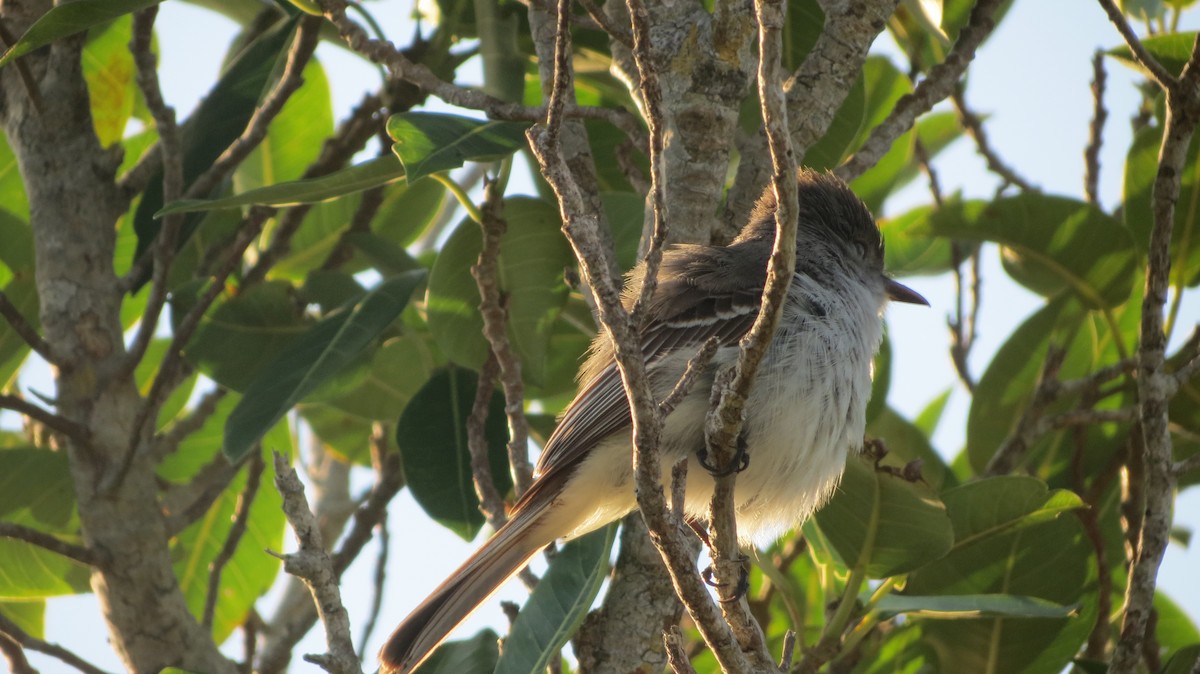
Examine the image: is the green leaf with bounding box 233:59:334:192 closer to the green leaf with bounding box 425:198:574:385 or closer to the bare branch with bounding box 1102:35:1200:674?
the green leaf with bounding box 425:198:574:385

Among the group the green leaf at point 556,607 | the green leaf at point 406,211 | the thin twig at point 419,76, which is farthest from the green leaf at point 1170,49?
the green leaf at point 406,211

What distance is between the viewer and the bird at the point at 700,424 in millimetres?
3619

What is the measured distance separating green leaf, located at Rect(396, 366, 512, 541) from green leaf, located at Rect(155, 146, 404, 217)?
956 mm

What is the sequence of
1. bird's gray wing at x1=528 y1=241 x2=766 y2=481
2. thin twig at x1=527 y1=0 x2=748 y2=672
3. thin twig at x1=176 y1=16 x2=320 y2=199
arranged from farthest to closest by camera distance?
thin twig at x1=176 y1=16 x2=320 y2=199 → bird's gray wing at x1=528 y1=241 x2=766 y2=481 → thin twig at x1=527 y1=0 x2=748 y2=672

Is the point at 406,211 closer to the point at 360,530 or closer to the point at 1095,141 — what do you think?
the point at 360,530

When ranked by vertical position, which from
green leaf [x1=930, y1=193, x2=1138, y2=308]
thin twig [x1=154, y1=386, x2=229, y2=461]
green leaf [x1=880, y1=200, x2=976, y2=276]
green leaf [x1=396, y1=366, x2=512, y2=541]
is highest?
thin twig [x1=154, y1=386, x2=229, y2=461]

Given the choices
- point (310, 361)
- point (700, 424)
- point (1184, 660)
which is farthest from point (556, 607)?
point (1184, 660)

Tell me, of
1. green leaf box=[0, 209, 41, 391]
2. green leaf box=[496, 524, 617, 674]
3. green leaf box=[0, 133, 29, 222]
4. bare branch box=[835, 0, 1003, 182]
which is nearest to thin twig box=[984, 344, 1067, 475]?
bare branch box=[835, 0, 1003, 182]

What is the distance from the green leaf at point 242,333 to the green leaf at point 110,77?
1.07 m

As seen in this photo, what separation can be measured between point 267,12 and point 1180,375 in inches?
143

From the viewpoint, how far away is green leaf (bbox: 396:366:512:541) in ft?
13.9

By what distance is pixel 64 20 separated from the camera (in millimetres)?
3547

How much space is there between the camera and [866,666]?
13.8ft

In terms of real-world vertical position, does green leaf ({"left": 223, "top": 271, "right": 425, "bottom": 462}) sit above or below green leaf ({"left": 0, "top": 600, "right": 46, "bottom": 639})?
below
